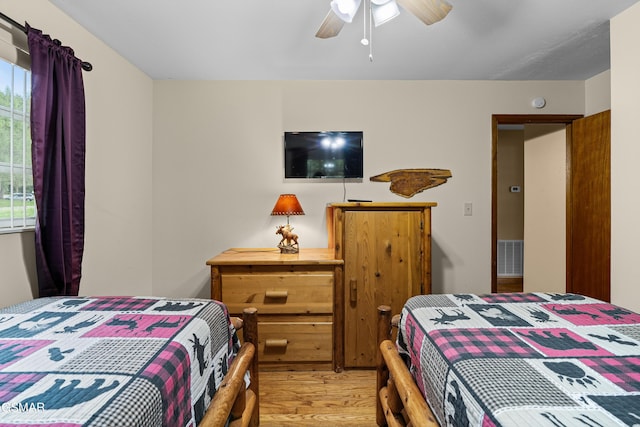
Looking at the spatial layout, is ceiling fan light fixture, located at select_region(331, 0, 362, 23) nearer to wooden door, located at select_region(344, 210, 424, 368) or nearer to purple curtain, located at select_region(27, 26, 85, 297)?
wooden door, located at select_region(344, 210, 424, 368)

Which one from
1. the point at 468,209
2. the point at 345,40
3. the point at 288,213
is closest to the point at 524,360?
the point at 288,213

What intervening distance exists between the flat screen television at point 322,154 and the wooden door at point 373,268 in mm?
733

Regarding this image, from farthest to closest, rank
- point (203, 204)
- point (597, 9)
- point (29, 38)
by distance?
point (203, 204) → point (597, 9) → point (29, 38)

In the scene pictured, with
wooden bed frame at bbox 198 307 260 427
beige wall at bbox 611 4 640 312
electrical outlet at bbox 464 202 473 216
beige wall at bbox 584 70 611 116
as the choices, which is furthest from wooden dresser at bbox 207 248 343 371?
beige wall at bbox 584 70 611 116

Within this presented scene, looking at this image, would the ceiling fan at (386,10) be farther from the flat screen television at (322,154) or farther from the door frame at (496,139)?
the door frame at (496,139)

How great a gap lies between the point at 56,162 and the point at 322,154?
6.26 feet

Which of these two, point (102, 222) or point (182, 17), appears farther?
point (102, 222)

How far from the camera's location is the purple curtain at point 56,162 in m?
1.70

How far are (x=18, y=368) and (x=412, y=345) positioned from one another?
49.7 inches

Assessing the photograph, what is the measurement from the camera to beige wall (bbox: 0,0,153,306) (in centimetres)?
174

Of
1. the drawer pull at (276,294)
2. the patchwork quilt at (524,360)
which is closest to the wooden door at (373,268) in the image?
the drawer pull at (276,294)

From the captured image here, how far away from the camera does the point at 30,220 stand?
179 cm

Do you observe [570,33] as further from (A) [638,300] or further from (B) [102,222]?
(B) [102,222]

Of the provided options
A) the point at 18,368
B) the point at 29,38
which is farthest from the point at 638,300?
the point at 29,38
